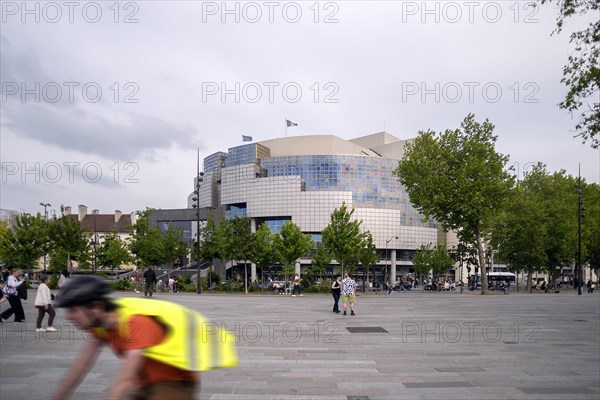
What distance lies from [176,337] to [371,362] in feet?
24.9

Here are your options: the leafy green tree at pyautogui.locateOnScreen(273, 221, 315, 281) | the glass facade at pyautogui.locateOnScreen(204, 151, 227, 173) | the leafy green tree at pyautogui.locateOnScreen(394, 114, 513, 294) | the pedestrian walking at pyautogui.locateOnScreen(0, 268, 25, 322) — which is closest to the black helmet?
the pedestrian walking at pyautogui.locateOnScreen(0, 268, 25, 322)

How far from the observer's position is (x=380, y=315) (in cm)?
2038

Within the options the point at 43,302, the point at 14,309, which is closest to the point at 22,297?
the point at 14,309

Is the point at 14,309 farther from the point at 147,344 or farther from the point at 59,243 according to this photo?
the point at 59,243

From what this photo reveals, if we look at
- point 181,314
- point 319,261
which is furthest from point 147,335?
point 319,261

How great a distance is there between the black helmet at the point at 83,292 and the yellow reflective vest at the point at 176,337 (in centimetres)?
15

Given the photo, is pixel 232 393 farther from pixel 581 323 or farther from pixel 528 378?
pixel 581 323

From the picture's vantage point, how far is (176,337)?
115 inches

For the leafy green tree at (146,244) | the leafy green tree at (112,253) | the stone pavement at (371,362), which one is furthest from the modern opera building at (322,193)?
the stone pavement at (371,362)

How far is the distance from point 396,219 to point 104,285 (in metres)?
85.2

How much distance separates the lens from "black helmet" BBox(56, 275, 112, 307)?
2.89 metres

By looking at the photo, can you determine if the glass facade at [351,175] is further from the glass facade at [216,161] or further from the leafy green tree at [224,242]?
the leafy green tree at [224,242]

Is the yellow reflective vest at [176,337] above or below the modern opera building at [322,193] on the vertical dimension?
below

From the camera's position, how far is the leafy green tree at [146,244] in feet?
159
